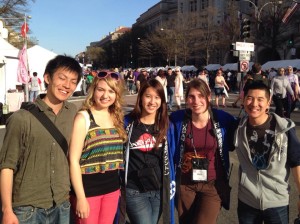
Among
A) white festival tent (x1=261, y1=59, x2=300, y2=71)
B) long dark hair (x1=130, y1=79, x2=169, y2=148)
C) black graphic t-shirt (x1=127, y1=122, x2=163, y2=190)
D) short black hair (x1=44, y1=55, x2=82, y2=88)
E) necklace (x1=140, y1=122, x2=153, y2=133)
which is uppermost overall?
white festival tent (x1=261, y1=59, x2=300, y2=71)

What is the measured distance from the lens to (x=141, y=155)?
2803 mm

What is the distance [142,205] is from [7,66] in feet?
49.9

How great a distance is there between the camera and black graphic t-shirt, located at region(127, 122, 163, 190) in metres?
2.79

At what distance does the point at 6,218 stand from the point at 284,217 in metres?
1.95

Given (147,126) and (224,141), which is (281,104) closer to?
(224,141)

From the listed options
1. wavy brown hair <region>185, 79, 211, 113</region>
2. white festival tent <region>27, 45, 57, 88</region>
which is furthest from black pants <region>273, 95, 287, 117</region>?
white festival tent <region>27, 45, 57, 88</region>

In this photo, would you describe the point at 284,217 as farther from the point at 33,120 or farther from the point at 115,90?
the point at 33,120

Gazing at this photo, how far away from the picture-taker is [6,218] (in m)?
2.11

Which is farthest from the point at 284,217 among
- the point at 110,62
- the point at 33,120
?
the point at 110,62

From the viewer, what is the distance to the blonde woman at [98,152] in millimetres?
2413

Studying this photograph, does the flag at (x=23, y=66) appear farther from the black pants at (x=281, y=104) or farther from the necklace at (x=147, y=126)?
the necklace at (x=147, y=126)

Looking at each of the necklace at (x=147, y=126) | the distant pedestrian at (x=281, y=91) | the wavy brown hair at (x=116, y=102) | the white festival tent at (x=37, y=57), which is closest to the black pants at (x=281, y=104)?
the distant pedestrian at (x=281, y=91)

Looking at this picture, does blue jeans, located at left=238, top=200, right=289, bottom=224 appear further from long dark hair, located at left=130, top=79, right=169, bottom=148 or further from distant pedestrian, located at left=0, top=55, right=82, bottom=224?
distant pedestrian, located at left=0, top=55, right=82, bottom=224

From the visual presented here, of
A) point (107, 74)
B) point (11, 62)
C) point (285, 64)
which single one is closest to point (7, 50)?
point (11, 62)
